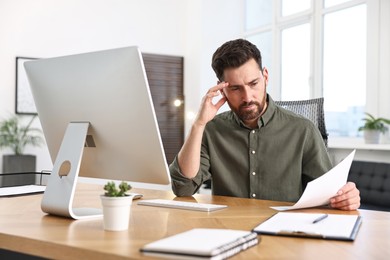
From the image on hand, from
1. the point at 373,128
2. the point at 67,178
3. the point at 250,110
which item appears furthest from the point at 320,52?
the point at 67,178

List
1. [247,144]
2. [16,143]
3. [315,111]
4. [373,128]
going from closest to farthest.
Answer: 1. [247,144]
2. [315,111]
3. [373,128]
4. [16,143]

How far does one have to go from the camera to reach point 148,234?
1154 millimetres

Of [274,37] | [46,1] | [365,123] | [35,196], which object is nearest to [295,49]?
[274,37]

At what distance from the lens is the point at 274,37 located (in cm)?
608

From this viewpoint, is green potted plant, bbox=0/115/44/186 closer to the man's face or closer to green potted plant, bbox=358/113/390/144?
green potted plant, bbox=358/113/390/144

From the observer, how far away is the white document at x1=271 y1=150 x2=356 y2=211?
1464 mm

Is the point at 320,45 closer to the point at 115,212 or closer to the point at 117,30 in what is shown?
the point at 117,30

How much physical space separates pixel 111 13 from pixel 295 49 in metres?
2.38

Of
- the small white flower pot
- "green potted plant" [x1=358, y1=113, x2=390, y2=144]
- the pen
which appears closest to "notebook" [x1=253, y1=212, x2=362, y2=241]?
the pen

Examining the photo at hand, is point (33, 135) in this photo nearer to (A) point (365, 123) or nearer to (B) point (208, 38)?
(B) point (208, 38)

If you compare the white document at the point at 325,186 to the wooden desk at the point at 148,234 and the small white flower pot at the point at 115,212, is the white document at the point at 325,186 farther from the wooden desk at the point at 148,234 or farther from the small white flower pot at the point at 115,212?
the small white flower pot at the point at 115,212

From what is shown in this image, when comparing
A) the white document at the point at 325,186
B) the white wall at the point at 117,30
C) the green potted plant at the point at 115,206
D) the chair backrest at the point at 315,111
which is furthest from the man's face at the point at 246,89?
the white wall at the point at 117,30

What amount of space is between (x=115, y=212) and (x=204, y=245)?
33 cm

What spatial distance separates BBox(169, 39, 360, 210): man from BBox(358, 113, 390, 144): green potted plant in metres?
2.61
